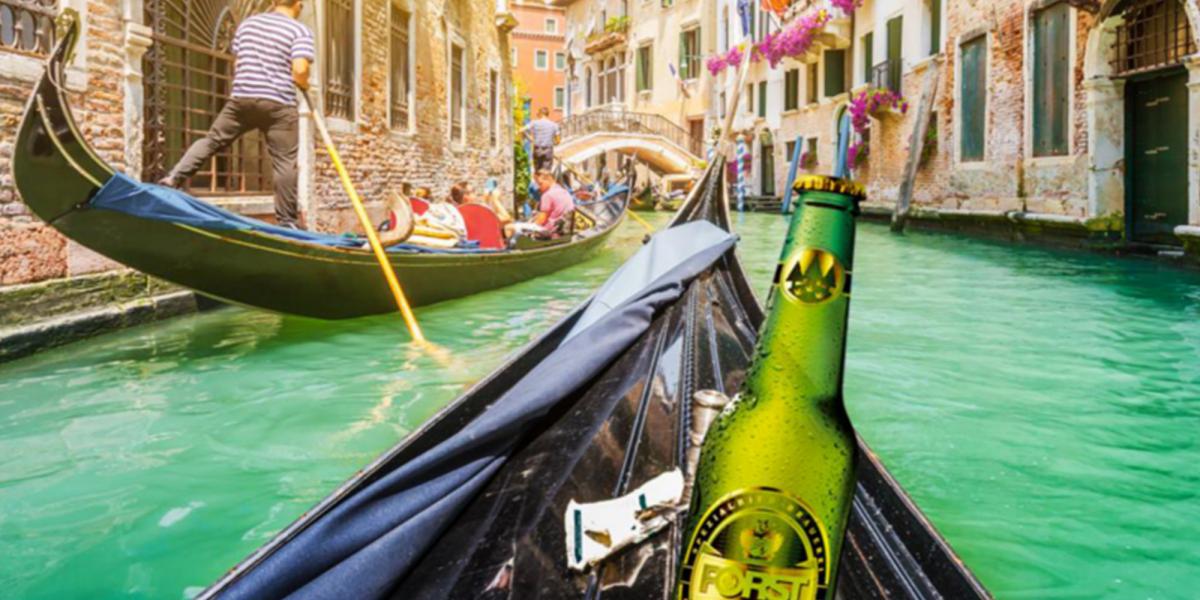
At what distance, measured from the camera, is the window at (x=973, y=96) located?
10898 mm

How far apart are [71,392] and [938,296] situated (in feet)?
16.1

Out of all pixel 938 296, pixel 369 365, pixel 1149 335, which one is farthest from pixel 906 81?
pixel 369 365

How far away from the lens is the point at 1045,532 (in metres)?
2.15

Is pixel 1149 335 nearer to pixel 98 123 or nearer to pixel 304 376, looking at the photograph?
pixel 304 376

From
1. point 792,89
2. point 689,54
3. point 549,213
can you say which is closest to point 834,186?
point 549,213

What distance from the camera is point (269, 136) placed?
16.4 feet

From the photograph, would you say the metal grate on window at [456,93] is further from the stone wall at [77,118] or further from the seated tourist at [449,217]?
the stone wall at [77,118]

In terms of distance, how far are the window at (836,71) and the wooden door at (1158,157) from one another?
9373 mm

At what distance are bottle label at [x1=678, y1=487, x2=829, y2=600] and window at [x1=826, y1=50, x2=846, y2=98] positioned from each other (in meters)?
17.6

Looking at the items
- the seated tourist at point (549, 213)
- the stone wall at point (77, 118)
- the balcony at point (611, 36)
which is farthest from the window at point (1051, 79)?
the balcony at point (611, 36)

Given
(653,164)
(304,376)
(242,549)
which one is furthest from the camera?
(653,164)

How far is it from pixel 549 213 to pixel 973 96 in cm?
619

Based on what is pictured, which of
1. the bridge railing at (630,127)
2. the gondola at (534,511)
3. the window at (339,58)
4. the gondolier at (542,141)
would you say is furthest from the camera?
the bridge railing at (630,127)

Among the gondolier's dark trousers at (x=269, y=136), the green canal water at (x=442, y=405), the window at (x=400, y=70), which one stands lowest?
the green canal water at (x=442, y=405)
